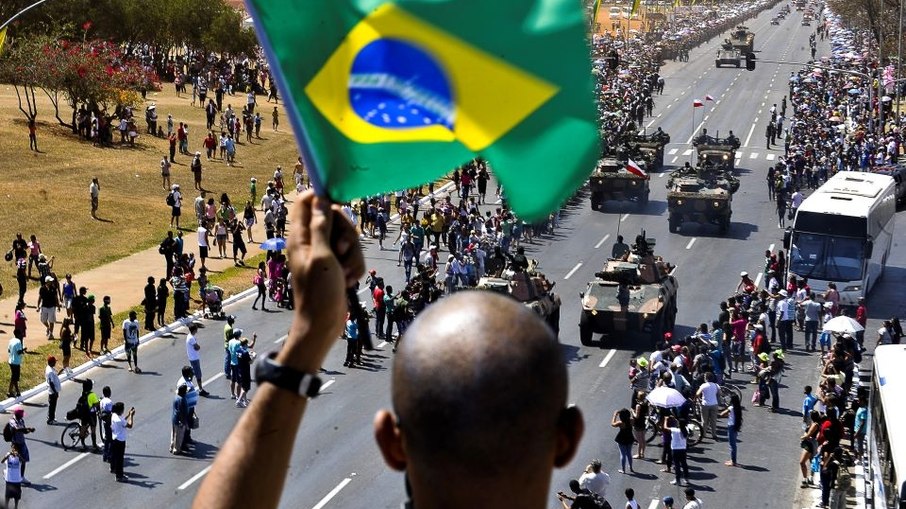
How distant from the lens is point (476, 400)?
3.12 m

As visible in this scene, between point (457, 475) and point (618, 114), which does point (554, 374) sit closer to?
point (457, 475)

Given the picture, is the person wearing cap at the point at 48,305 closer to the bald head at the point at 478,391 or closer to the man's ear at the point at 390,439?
the man's ear at the point at 390,439

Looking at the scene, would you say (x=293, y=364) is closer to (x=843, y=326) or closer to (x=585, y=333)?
(x=843, y=326)

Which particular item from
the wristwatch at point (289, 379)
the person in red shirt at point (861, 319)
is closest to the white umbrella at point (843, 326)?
the person in red shirt at point (861, 319)

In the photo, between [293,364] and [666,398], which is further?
[666,398]

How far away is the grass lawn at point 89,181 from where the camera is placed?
45.4 m

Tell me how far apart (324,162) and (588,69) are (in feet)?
3.10

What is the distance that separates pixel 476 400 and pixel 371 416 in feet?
86.5

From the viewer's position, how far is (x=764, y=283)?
143ft

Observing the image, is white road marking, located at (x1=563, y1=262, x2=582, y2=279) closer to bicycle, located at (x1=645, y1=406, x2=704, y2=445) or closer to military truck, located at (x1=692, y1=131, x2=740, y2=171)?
bicycle, located at (x1=645, y1=406, x2=704, y2=445)

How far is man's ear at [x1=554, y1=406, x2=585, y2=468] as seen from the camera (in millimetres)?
3293

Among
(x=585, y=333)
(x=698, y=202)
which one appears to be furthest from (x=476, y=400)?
(x=698, y=202)

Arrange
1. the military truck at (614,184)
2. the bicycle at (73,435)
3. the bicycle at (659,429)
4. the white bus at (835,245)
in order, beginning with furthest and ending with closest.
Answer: the military truck at (614,184) < the white bus at (835,245) < the bicycle at (659,429) < the bicycle at (73,435)

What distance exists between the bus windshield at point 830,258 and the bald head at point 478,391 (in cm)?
3801
